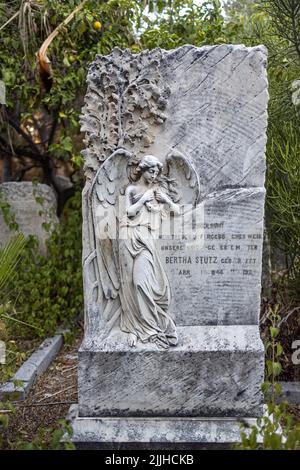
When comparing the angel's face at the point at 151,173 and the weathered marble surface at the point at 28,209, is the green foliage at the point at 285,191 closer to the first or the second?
the angel's face at the point at 151,173

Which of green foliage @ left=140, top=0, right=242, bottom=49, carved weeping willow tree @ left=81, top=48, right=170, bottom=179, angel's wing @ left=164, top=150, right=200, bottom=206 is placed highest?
green foliage @ left=140, top=0, right=242, bottom=49

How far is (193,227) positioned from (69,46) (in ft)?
9.65

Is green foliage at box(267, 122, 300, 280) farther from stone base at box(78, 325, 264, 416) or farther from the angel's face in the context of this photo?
stone base at box(78, 325, 264, 416)

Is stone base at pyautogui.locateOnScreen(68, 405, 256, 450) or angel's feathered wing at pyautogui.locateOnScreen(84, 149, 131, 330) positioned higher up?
angel's feathered wing at pyautogui.locateOnScreen(84, 149, 131, 330)

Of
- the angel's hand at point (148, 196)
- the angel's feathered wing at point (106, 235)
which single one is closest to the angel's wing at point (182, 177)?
the angel's hand at point (148, 196)

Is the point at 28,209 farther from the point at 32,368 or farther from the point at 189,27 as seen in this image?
the point at 189,27

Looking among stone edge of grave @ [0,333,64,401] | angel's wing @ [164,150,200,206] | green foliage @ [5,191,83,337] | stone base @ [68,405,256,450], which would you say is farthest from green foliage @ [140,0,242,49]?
stone base @ [68,405,256,450]

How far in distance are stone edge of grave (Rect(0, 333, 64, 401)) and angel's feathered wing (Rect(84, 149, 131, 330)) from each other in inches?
31.2

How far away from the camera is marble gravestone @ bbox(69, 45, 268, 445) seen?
3.21m

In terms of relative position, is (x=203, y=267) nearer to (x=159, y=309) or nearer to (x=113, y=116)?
(x=159, y=309)

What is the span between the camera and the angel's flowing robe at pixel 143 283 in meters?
3.22

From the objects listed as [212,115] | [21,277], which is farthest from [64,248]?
[212,115]

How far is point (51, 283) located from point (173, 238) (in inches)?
95.0

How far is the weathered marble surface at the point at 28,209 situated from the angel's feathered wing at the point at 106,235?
110 inches
